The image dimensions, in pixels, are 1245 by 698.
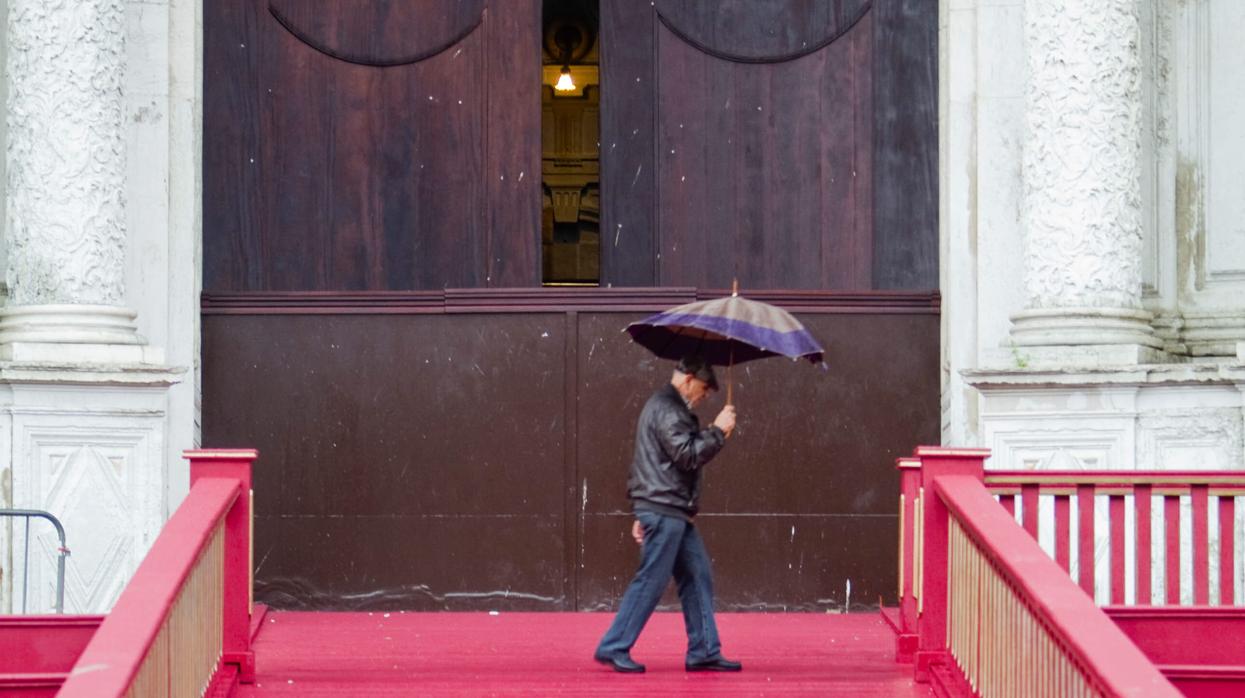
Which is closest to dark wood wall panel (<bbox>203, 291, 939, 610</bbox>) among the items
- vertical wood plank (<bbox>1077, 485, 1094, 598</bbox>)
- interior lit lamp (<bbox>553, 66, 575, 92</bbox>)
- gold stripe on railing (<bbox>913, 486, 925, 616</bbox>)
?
gold stripe on railing (<bbox>913, 486, 925, 616</bbox>)

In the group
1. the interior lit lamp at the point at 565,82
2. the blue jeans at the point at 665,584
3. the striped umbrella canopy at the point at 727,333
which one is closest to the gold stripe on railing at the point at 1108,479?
the striped umbrella canopy at the point at 727,333

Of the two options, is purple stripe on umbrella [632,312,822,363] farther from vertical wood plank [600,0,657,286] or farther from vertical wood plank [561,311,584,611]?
vertical wood plank [600,0,657,286]

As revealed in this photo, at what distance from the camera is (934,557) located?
11.0 m

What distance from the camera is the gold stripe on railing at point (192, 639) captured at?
8916mm

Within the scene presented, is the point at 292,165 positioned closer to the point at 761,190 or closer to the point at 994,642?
the point at 761,190

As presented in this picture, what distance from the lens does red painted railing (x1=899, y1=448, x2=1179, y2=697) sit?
8.51 metres

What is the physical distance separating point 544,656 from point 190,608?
9.26ft

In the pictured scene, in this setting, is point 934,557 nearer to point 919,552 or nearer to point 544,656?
point 919,552

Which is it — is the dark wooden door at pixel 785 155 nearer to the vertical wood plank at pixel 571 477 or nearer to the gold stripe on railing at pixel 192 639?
the vertical wood plank at pixel 571 477

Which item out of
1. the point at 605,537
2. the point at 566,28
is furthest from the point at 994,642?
the point at 566,28

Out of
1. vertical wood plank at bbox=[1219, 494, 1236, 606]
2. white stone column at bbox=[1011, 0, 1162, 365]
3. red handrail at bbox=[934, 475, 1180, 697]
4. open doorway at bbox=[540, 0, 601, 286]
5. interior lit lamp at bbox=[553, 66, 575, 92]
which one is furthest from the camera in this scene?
interior lit lamp at bbox=[553, 66, 575, 92]

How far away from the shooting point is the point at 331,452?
1505cm

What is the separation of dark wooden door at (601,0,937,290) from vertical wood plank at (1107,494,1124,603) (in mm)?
4406

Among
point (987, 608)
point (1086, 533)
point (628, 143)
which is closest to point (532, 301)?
point (628, 143)
